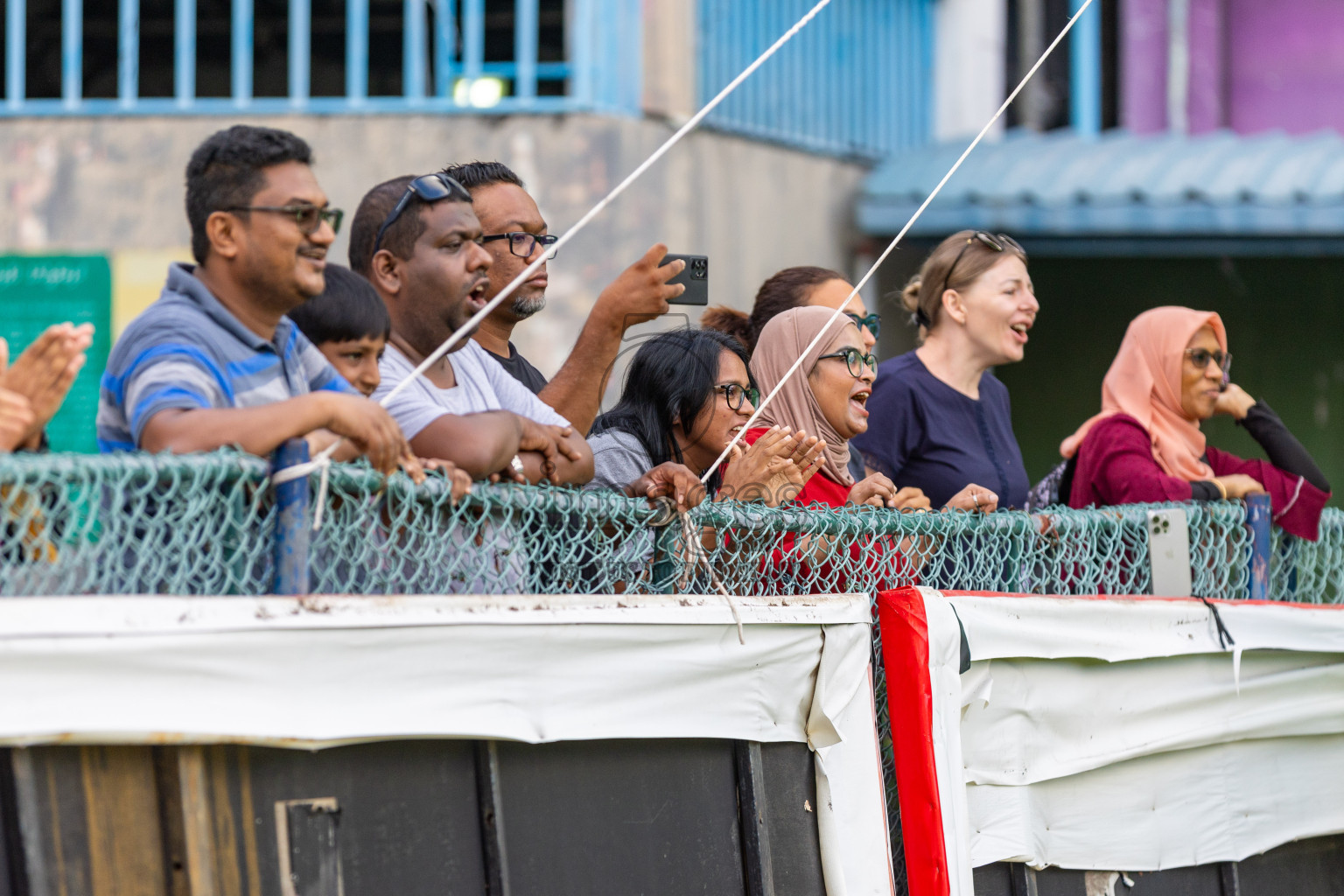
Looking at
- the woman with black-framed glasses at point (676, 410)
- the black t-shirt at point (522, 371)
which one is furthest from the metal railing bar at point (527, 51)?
the woman with black-framed glasses at point (676, 410)

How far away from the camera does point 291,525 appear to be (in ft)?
7.36

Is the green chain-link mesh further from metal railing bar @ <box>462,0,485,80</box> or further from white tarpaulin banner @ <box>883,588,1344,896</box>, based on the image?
metal railing bar @ <box>462,0,485,80</box>

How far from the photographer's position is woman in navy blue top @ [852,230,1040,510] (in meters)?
4.36

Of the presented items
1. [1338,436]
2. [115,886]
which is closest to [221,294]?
[115,886]

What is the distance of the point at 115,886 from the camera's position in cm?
209

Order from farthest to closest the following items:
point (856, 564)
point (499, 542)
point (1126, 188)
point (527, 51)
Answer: point (1126, 188) → point (527, 51) → point (856, 564) → point (499, 542)

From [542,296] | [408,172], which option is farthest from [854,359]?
[408,172]

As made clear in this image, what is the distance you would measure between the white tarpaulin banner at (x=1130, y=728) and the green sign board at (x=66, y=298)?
18.1ft

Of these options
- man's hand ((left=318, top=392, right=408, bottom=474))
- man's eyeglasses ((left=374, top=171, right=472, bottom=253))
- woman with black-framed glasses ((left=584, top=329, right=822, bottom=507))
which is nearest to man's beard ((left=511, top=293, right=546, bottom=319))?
woman with black-framed glasses ((left=584, top=329, right=822, bottom=507))

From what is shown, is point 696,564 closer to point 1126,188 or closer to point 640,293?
point 640,293

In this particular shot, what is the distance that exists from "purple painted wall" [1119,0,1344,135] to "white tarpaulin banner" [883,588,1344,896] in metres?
6.71

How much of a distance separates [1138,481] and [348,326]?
244 centimetres

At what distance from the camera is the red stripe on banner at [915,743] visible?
3.10 metres

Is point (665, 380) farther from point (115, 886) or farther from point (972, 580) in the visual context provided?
point (115, 886)
